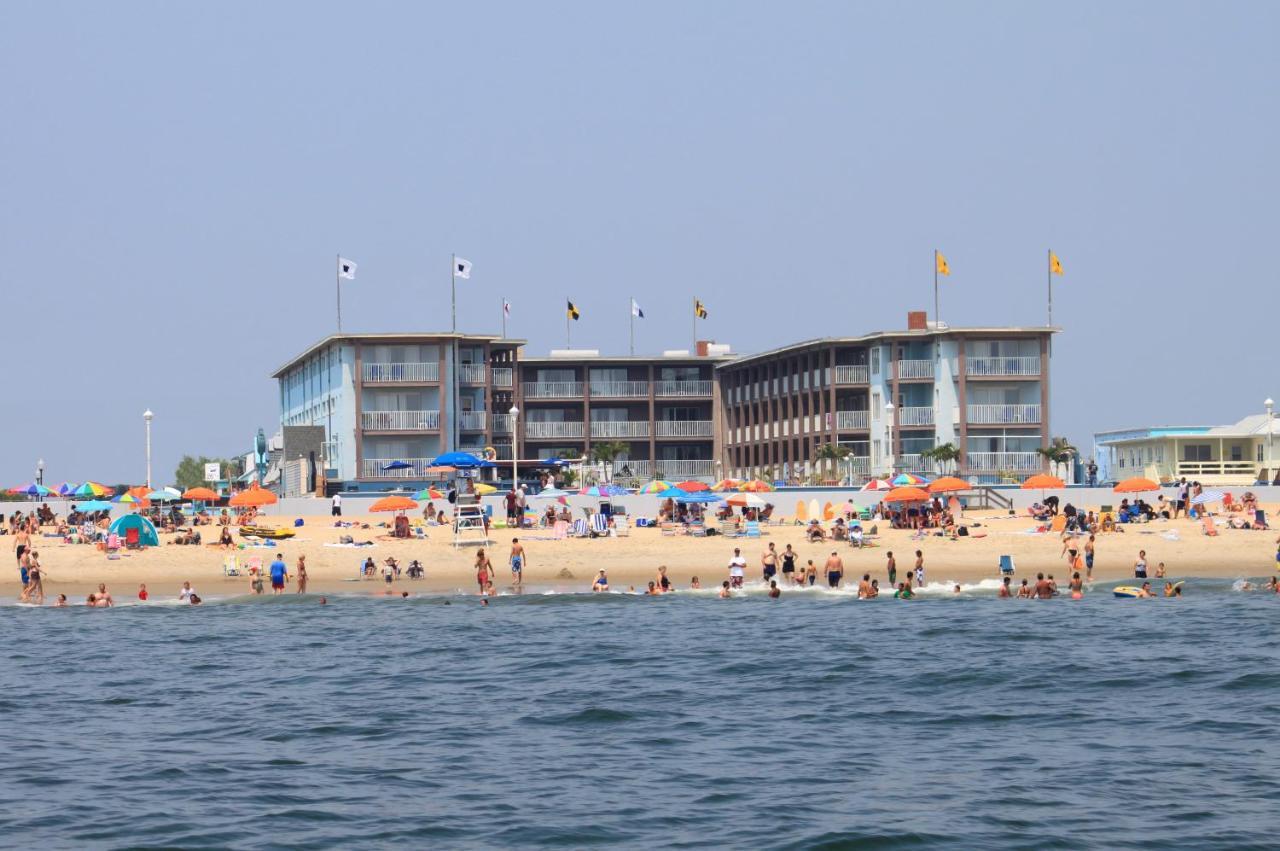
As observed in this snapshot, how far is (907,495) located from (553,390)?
33.3 metres

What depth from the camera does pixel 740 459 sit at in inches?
3378

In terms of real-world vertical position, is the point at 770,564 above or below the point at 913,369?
below

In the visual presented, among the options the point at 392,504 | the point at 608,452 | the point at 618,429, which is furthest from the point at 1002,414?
A: the point at 392,504

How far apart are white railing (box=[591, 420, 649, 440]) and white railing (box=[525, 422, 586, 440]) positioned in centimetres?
74

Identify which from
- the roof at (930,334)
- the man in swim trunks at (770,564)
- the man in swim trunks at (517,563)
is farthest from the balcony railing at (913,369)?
the man in swim trunks at (517,563)

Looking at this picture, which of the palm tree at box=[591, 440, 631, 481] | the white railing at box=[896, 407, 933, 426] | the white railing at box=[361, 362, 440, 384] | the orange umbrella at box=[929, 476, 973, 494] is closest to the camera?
the orange umbrella at box=[929, 476, 973, 494]

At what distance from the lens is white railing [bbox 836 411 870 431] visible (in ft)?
250

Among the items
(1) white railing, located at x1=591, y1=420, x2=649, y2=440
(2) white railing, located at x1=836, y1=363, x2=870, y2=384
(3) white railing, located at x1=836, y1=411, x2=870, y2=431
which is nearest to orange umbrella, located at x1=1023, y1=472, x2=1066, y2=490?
(3) white railing, located at x1=836, y1=411, x2=870, y2=431

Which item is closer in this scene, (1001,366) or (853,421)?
(1001,366)

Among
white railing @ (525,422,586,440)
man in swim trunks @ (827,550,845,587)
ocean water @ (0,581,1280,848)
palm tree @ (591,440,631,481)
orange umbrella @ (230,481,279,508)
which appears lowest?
ocean water @ (0,581,1280,848)

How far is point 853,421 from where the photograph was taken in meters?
76.3

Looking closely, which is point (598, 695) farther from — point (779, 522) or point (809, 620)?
point (779, 522)

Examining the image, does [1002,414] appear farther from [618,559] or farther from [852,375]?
[618,559]

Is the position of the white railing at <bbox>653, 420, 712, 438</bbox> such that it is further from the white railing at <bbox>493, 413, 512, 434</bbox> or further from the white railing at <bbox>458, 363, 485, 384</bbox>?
the white railing at <bbox>458, 363, 485, 384</bbox>
